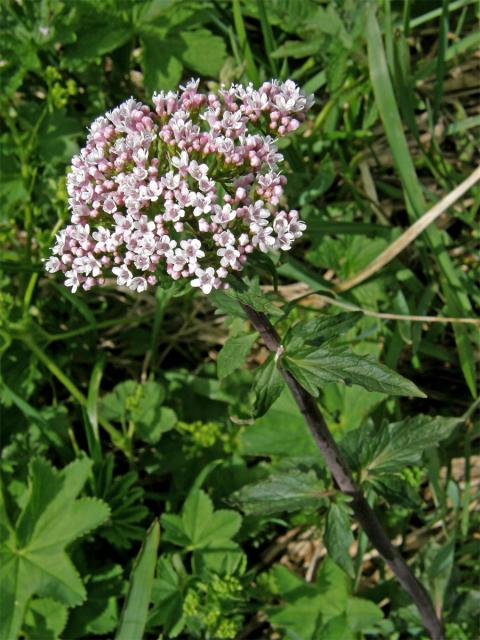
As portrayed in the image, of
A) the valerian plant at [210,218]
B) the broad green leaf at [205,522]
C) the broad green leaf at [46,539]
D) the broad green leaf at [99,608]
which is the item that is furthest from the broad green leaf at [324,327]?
the broad green leaf at [99,608]

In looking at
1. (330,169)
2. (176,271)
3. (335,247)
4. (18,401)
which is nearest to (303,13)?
(330,169)

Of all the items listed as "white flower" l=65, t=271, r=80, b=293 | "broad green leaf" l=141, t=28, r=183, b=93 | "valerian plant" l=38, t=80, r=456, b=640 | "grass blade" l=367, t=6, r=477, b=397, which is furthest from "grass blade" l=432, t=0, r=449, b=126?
"white flower" l=65, t=271, r=80, b=293

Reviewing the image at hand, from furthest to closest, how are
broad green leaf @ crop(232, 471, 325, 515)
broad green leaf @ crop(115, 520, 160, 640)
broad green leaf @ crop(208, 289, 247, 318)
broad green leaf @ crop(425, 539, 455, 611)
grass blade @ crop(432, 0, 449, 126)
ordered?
grass blade @ crop(432, 0, 449, 126) → broad green leaf @ crop(425, 539, 455, 611) → broad green leaf @ crop(115, 520, 160, 640) → broad green leaf @ crop(232, 471, 325, 515) → broad green leaf @ crop(208, 289, 247, 318)

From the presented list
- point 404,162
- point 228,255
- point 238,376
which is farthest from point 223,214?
point 238,376

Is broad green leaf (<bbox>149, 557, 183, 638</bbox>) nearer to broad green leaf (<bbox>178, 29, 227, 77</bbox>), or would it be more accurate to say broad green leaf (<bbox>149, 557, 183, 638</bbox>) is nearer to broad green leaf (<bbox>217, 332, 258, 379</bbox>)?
broad green leaf (<bbox>217, 332, 258, 379</bbox>)

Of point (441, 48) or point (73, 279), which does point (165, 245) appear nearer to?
point (73, 279)

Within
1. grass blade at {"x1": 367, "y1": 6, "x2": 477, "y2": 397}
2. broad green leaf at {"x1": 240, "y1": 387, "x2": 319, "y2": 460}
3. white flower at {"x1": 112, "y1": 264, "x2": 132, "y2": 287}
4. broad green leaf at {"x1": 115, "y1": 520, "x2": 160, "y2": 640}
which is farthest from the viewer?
broad green leaf at {"x1": 240, "y1": 387, "x2": 319, "y2": 460}

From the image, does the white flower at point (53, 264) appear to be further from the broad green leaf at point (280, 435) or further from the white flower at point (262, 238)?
the broad green leaf at point (280, 435)
